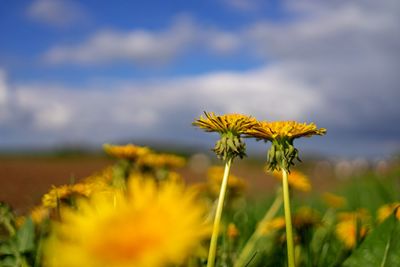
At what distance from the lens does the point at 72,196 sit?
1574 millimetres

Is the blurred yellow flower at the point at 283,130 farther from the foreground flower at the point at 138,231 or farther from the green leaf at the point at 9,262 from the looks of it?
the green leaf at the point at 9,262

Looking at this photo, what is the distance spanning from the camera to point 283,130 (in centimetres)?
123

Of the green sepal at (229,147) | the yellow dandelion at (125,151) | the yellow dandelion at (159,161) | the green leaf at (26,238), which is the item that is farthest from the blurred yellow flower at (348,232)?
the green leaf at (26,238)

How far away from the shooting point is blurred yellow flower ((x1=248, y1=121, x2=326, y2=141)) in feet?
4.05

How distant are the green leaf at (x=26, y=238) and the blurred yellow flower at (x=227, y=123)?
74 centimetres

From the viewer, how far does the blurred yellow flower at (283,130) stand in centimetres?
123

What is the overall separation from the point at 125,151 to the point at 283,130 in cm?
83

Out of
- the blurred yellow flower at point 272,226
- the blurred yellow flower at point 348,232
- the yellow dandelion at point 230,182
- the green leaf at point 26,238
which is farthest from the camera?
the yellow dandelion at point 230,182

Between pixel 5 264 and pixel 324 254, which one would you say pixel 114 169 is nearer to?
pixel 5 264

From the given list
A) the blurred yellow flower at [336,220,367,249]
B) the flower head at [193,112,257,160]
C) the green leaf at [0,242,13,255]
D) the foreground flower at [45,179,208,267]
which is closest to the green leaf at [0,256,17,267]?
the green leaf at [0,242,13,255]

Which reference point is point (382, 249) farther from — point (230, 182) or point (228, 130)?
point (230, 182)

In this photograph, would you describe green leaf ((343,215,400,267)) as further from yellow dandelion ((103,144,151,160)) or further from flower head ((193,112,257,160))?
yellow dandelion ((103,144,151,160))

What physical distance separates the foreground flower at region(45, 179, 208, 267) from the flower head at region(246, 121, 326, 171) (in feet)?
1.85

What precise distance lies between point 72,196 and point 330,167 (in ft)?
57.7
